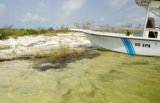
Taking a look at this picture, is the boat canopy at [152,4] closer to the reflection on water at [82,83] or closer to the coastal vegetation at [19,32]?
the reflection on water at [82,83]

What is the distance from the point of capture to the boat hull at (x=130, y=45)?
1541 centimetres

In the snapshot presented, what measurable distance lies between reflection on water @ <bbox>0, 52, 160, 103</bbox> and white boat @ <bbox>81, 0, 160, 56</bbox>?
302 centimetres

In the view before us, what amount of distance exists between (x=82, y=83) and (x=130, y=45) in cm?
779

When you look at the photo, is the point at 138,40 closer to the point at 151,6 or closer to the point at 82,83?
the point at 151,6

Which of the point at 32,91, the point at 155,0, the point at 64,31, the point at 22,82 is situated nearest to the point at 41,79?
the point at 22,82

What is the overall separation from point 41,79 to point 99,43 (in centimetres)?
819

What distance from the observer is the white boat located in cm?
1542

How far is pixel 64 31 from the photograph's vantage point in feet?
101

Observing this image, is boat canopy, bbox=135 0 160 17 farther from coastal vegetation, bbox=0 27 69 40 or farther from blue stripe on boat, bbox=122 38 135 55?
coastal vegetation, bbox=0 27 69 40

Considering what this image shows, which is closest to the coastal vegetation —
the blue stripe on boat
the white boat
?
the white boat

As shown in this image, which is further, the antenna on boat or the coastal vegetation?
the coastal vegetation

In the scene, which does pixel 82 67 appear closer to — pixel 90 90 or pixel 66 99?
pixel 90 90

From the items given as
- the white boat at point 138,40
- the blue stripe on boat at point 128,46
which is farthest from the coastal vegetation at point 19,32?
the blue stripe on boat at point 128,46

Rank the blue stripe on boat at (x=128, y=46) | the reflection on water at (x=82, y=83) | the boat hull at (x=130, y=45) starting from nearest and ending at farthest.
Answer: the reflection on water at (x=82, y=83) < the boat hull at (x=130, y=45) < the blue stripe on boat at (x=128, y=46)
